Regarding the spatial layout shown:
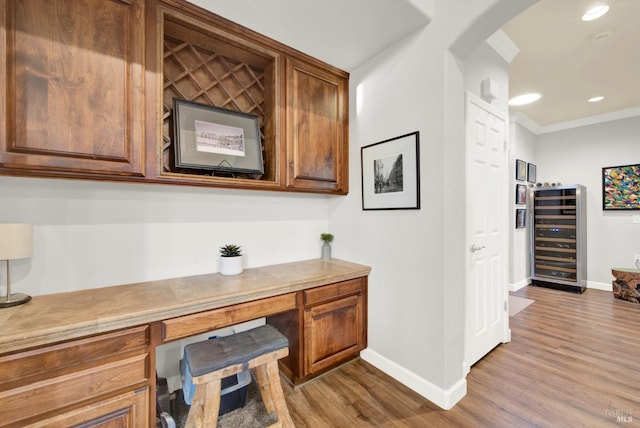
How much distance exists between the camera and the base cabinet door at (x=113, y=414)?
3.44 feet

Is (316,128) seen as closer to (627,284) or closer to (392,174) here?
(392,174)

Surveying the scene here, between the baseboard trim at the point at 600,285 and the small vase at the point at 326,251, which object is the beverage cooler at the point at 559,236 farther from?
the small vase at the point at 326,251

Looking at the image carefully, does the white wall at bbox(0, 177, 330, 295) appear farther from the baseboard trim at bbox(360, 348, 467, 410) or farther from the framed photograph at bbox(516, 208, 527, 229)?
the framed photograph at bbox(516, 208, 527, 229)

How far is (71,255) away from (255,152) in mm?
1268

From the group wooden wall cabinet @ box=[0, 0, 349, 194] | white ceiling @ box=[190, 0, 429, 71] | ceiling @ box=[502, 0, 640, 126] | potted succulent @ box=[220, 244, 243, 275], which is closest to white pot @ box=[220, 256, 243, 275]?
potted succulent @ box=[220, 244, 243, 275]

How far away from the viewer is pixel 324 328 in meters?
1.89

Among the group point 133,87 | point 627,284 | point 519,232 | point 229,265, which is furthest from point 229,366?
point 627,284

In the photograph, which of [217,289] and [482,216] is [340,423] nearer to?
[217,289]

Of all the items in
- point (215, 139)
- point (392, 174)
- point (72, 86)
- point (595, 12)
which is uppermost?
point (595, 12)

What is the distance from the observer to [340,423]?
5.04 ft

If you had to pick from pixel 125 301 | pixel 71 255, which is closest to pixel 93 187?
pixel 71 255

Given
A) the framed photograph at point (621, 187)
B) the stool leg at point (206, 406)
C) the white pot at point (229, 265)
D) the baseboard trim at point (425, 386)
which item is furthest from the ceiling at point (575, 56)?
the stool leg at point (206, 406)

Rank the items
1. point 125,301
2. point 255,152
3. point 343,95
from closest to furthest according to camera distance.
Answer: point 125,301 → point 255,152 → point 343,95

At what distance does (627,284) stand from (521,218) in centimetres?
146
